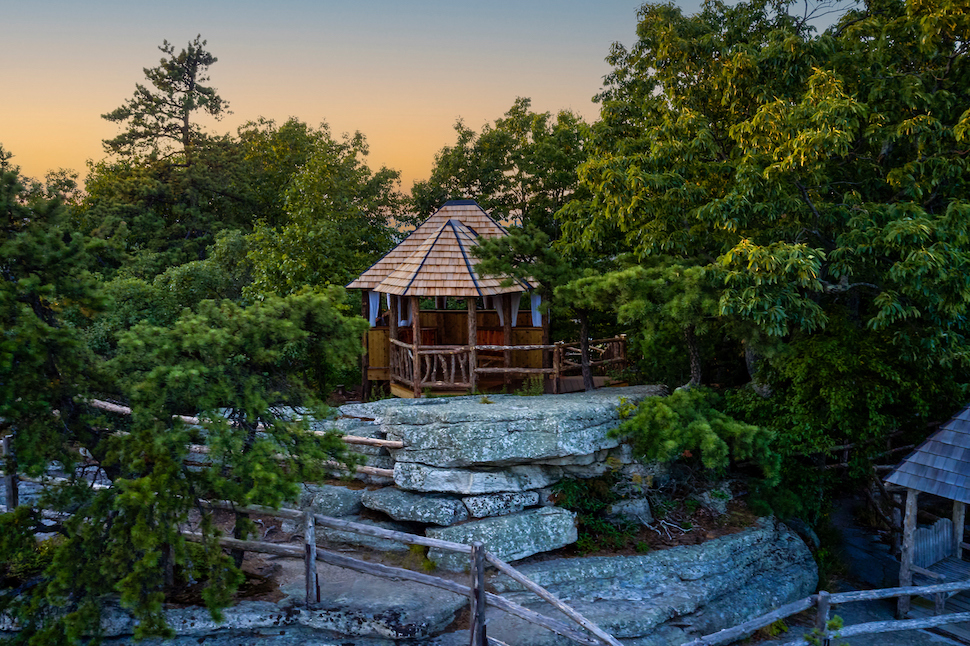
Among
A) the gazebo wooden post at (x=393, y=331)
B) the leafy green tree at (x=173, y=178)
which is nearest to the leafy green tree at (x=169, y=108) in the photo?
the leafy green tree at (x=173, y=178)

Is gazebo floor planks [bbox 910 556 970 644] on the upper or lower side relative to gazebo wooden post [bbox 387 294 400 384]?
lower

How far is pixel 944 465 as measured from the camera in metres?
10.7

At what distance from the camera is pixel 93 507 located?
7.32m

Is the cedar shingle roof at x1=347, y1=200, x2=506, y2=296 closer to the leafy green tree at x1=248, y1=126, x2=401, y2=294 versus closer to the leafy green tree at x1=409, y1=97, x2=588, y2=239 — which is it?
the leafy green tree at x1=248, y1=126, x2=401, y2=294

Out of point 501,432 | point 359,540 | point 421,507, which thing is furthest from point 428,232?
point 359,540

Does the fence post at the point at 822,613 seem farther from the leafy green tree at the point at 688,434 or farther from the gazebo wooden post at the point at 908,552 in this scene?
the gazebo wooden post at the point at 908,552

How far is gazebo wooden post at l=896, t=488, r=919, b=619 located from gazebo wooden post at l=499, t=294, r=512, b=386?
7.65 m

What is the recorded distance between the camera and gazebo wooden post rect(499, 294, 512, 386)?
14.5m

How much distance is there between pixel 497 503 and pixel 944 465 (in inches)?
285

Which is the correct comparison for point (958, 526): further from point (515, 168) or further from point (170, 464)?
point (515, 168)

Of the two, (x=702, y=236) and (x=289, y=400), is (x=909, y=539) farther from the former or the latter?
(x=289, y=400)

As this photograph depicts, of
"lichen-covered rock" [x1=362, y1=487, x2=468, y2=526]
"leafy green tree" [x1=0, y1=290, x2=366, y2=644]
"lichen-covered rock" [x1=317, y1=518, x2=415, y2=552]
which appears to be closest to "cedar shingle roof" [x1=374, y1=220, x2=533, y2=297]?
"lichen-covered rock" [x1=362, y1=487, x2=468, y2=526]

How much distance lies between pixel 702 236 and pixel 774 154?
8.22 feet

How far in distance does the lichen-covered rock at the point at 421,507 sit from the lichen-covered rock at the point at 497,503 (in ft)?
0.49
